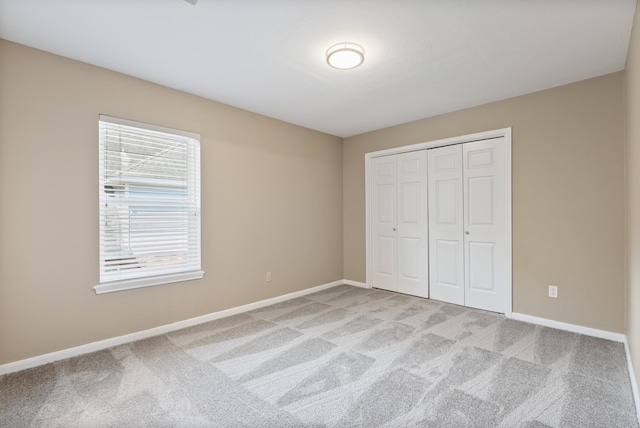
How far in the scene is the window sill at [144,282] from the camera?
8.89 feet

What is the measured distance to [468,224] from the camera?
3.83 m

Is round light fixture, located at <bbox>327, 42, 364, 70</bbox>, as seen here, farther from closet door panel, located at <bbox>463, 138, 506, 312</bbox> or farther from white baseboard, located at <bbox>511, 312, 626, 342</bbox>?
white baseboard, located at <bbox>511, 312, 626, 342</bbox>

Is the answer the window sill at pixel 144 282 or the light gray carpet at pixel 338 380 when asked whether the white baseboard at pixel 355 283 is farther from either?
the window sill at pixel 144 282

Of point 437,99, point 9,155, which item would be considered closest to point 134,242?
point 9,155

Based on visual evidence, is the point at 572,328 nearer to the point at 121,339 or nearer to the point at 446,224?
the point at 446,224

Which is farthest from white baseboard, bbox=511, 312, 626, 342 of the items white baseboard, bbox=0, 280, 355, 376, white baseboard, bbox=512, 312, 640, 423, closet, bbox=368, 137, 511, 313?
white baseboard, bbox=0, 280, 355, 376

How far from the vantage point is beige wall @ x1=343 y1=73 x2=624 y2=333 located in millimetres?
2830

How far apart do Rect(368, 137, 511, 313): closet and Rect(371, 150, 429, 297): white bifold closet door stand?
0.01 meters

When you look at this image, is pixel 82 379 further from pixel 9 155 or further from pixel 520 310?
pixel 520 310

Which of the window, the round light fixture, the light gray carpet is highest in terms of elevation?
the round light fixture

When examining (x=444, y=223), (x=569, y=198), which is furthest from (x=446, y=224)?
(x=569, y=198)

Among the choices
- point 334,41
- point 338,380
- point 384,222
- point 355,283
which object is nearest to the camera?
point 338,380

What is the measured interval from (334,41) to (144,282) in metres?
2.76

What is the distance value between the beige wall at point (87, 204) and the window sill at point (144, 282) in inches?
2.4
